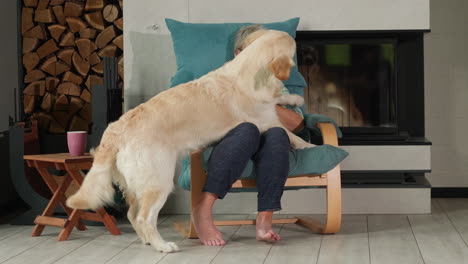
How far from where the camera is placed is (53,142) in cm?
443

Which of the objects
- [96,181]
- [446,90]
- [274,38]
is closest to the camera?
[96,181]

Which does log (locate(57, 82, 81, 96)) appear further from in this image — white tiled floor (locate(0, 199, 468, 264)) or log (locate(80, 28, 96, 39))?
white tiled floor (locate(0, 199, 468, 264))

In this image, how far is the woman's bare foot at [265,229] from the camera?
2883 millimetres

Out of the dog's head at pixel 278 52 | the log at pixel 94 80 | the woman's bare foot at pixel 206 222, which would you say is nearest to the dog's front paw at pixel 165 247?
the woman's bare foot at pixel 206 222

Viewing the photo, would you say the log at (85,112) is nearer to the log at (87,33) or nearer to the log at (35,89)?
the log at (35,89)

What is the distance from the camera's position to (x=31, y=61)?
14.8 ft

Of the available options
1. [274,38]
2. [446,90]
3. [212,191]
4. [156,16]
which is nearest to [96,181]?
[212,191]

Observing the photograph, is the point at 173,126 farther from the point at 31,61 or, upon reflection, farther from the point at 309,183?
the point at 31,61

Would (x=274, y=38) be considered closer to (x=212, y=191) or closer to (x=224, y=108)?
(x=224, y=108)

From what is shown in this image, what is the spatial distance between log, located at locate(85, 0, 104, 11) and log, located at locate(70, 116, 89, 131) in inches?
28.3

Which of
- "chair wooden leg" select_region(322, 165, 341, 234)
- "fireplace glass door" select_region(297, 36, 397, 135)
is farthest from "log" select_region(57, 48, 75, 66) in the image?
"chair wooden leg" select_region(322, 165, 341, 234)

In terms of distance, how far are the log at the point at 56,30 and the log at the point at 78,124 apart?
528 millimetres

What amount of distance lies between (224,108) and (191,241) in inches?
23.9

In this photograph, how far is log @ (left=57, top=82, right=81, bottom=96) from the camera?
454 cm
